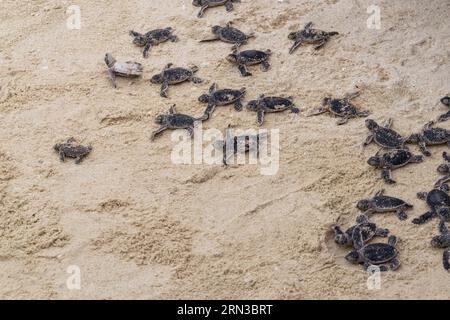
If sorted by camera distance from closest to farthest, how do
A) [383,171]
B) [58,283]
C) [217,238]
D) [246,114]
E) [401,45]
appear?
[58,283], [217,238], [383,171], [246,114], [401,45]

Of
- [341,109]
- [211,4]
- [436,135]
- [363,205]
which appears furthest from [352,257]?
[211,4]

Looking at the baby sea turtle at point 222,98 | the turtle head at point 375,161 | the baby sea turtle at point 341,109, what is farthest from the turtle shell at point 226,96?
the turtle head at point 375,161

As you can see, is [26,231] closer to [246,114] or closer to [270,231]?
[270,231]

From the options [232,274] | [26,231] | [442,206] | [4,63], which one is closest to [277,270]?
[232,274]

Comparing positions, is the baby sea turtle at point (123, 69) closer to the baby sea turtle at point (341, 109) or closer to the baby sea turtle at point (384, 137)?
the baby sea turtle at point (341, 109)

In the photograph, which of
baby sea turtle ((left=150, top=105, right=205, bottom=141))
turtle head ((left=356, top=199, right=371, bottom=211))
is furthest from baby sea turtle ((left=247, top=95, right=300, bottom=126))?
turtle head ((left=356, top=199, right=371, bottom=211))
